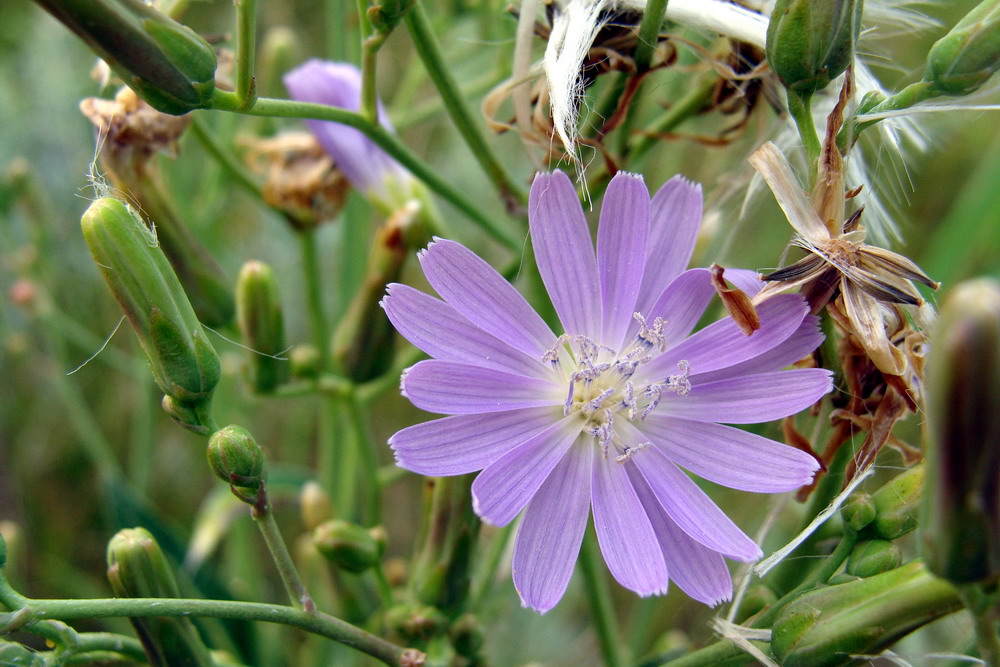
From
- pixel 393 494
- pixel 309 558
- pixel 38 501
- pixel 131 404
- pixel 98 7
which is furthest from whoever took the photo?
pixel 393 494

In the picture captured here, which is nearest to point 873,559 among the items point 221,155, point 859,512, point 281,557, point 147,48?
point 859,512

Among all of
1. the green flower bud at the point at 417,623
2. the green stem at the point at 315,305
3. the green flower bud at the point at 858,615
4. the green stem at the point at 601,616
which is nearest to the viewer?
the green flower bud at the point at 858,615

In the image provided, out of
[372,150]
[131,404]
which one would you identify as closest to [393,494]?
[131,404]

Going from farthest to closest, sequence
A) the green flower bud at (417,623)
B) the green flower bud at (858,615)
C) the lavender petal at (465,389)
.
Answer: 1. the green flower bud at (417,623)
2. the lavender petal at (465,389)
3. the green flower bud at (858,615)

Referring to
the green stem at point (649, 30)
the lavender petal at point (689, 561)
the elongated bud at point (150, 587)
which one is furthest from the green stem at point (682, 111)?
the elongated bud at point (150, 587)

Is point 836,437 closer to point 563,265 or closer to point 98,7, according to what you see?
point 563,265

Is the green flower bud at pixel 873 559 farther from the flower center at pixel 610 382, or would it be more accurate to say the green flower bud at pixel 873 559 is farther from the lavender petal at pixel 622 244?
the lavender petal at pixel 622 244

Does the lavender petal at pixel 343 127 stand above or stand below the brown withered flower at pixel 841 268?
above

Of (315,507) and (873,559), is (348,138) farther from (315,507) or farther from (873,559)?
(873,559)
